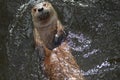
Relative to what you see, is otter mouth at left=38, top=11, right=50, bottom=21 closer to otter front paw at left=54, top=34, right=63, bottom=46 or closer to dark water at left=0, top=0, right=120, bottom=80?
otter front paw at left=54, top=34, right=63, bottom=46

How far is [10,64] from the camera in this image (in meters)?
6.38

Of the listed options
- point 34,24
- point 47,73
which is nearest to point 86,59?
point 47,73

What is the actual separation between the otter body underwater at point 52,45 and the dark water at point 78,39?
19cm

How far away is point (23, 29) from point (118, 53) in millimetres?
1878

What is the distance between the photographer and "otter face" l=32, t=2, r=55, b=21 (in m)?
6.18

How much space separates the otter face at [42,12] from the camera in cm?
618

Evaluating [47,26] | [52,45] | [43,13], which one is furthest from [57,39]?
[43,13]

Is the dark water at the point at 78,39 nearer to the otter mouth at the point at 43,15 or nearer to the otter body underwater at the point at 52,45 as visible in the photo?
the otter body underwater at the point at 52,45

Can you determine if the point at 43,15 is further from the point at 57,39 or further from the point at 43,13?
the point at 57,39

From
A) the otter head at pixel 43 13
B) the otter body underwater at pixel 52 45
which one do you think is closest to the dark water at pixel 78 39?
the otter body underwater at pixel 52 45

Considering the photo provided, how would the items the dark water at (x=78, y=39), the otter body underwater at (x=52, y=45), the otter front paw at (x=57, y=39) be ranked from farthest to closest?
the otter front paw at (x=57, y=39) < the dark water at (x=78, y=39) < the otter body underwater at (x=52, y=45)

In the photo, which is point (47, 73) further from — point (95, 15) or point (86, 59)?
point (95, 15)

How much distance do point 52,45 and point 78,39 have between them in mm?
444

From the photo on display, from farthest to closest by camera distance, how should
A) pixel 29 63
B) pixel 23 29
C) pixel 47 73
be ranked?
pixel 23 29
pixel 29 63
pixel 47 73
